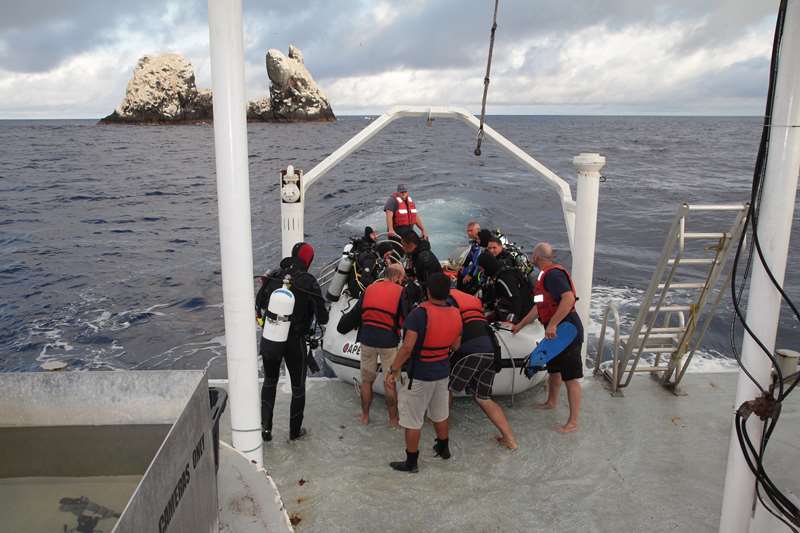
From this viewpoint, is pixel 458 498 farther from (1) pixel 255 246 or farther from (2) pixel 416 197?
(2) pixel 416 197

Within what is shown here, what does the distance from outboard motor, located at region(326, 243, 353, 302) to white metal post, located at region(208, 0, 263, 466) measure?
9.02ft

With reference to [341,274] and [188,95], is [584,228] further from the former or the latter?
[188,95]

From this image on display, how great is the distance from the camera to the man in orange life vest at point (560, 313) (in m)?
4.64

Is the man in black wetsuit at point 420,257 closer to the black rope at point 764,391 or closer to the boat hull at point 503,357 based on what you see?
the boat hull at point 503,357

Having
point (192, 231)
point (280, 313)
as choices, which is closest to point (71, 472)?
point (280, 313)

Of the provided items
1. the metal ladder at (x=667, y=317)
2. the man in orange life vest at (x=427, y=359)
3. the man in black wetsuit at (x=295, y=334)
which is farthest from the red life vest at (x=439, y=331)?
the metal ladder at (x=667, y=317)

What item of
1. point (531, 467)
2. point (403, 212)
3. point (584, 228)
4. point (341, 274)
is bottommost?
point (531, 467)

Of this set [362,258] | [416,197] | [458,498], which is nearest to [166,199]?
[416,197]

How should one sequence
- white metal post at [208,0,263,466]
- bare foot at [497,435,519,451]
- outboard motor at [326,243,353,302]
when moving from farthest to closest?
outboard motor at [326,243,353,302] → bare foot at [497,435,519,451] → white metal post at [208,0,263,466]

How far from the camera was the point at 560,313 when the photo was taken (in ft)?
15.1

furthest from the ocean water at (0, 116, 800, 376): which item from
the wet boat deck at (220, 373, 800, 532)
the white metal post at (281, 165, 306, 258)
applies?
the white metal post at (281, 165, 306, 258)

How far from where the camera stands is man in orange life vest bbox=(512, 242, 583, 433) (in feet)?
15.2

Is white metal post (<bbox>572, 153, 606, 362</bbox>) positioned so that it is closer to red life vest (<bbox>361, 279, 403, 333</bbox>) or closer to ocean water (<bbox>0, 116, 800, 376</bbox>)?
red life vest (<bbox>361, 279, 403, 333</bbox>)

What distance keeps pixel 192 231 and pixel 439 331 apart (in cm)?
1647
